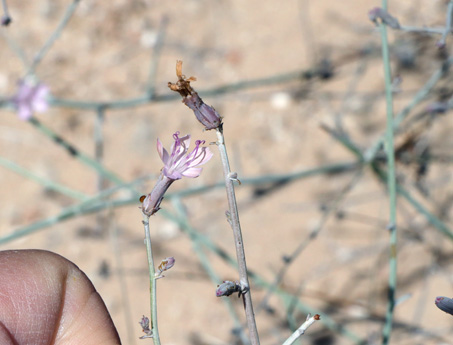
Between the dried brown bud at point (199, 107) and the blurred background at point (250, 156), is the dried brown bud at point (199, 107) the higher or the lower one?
the lower one

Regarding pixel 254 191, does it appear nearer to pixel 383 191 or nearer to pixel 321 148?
pixel 321 148

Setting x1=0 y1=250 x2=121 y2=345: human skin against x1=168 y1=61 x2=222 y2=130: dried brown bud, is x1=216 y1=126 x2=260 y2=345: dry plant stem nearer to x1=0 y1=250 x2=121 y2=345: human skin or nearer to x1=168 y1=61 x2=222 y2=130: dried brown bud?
x1=168 y1=61 x2=222 y2=130: dried brown bud

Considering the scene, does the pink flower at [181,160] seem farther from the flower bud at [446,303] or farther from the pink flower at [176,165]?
the flower bud at [446,303]

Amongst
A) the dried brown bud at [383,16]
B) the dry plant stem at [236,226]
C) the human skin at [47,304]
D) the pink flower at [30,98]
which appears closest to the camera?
the dry plant stem at [236,226]

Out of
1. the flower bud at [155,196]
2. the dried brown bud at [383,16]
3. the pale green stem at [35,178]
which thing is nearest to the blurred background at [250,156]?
the pale green stem at [35,178]

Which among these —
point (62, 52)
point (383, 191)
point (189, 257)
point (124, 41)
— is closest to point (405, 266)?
point (383, 191)
